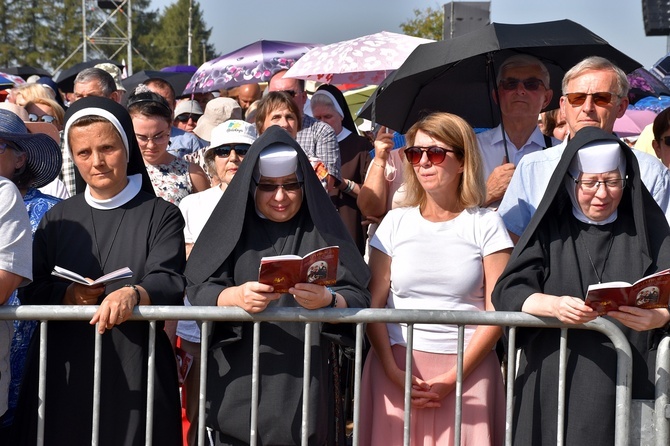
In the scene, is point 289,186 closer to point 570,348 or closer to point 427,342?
point 427,342

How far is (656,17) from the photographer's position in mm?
19906

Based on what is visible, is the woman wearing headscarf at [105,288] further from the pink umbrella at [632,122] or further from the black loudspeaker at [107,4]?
the black loudspeaker at [107,4]

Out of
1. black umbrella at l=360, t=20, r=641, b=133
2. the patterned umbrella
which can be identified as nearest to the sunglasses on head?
the patterned umbrella

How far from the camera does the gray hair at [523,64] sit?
567 cm

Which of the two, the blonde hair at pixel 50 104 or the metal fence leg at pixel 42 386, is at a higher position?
the blonde hair at pixel 50 104

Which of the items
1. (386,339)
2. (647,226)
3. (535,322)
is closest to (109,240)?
(386,339)

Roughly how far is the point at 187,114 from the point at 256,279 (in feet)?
24.6

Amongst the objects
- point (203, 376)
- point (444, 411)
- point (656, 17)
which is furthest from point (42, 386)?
point (656, 17)

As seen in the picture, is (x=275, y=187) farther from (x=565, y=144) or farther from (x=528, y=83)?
(x=528, y=83)

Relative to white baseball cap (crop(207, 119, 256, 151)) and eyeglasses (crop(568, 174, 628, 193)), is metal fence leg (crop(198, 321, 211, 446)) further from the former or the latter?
white baseball cap (crop(207, 119, 256, 151))

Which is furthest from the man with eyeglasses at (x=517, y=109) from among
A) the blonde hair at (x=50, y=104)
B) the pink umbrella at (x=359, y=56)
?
the blonde hair at (x=50, y=104)

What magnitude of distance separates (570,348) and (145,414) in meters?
1.92

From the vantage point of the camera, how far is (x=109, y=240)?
14.8ft

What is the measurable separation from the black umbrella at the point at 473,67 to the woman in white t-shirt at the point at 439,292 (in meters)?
1.03
